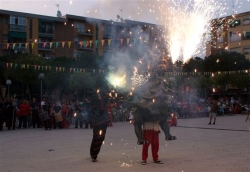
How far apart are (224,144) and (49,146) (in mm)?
5445

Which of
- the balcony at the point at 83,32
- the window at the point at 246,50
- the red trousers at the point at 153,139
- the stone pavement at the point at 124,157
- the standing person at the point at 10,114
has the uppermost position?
the balcony at the point at 83,32

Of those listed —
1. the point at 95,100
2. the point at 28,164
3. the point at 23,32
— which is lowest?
the point at 28,164

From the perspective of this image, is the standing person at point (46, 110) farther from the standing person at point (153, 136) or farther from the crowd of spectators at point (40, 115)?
the standing person at point (153, 136)

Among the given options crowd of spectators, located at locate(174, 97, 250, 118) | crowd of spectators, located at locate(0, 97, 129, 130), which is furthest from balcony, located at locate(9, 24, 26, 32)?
crowd of spectators, located at locate(0, 97, 129, 130)

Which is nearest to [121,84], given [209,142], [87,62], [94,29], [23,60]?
[23,60]

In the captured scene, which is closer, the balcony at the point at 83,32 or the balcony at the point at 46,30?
the balcony at the point at 46,30

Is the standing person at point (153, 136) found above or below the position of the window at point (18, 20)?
below

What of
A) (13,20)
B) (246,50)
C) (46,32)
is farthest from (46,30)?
(246,50)

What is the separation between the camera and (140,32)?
24.7m

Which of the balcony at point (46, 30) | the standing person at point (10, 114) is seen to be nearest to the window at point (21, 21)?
the balcony at point (46, 30)

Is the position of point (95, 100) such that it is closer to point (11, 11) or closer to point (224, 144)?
point (224, 144)

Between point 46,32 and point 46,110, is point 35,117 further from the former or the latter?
point 46,32

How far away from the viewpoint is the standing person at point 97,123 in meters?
8.30

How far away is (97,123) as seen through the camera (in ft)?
28.2
